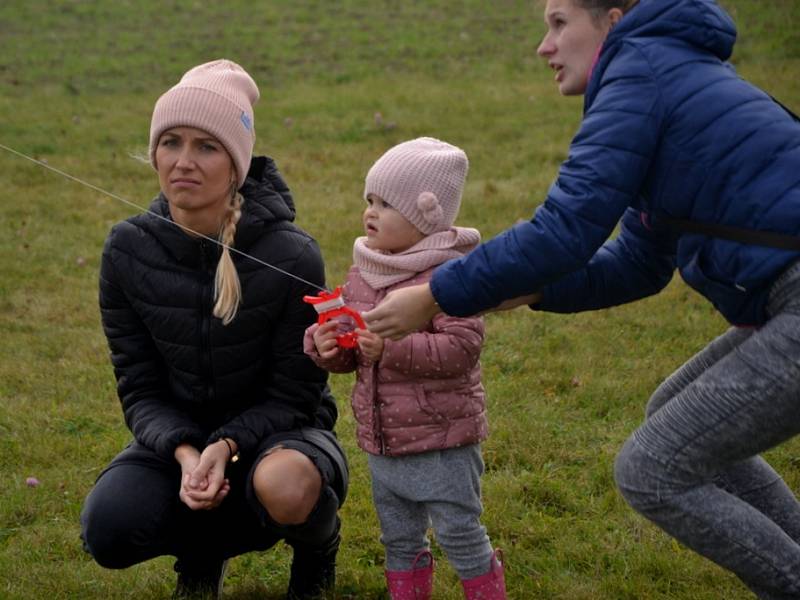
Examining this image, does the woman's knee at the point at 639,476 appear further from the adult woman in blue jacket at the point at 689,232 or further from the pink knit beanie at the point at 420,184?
the pink knit beanie at the point at 420,184

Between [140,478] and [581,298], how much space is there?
54.9 inches

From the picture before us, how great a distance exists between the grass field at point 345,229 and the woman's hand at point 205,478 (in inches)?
24.9

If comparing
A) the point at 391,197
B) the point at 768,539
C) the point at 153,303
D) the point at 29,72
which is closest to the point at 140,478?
the point at 153,303

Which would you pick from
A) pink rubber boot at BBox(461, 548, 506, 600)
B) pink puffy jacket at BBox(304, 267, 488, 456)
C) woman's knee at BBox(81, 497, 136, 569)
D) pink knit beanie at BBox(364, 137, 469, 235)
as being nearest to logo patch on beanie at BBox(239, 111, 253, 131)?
pink knit beanie at BBox(364, 137, 469, 235)

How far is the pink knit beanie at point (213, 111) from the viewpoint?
11.7ft

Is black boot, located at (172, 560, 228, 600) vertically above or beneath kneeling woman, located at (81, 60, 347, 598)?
beneath

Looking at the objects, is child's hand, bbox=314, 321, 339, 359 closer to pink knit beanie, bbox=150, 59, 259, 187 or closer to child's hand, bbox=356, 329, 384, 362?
child's hand, bbox=356, 329, 384, 362

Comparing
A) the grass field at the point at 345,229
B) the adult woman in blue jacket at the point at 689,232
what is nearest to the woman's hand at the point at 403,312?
the adult woman in blue jacket at the point at 689,232

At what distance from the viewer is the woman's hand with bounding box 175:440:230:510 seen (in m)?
3.36

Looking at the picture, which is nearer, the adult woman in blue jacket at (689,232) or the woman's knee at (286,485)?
the adult woman in blue jacket at (689,232)

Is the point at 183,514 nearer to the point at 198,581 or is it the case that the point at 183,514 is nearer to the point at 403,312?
the point at 198,581

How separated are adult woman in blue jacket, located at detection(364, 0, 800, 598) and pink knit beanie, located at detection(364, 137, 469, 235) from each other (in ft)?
1.82

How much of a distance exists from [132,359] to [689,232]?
5.94 ft

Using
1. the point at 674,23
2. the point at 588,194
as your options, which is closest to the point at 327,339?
the point at 588,194
